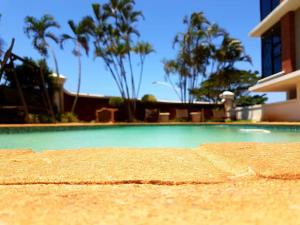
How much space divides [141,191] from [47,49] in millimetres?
16408

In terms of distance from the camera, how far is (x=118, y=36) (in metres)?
19.1

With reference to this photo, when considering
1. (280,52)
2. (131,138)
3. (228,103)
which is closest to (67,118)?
(131,138)

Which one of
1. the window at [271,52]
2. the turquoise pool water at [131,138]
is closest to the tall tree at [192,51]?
the window at [271,52]

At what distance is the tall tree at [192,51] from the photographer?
818 inches

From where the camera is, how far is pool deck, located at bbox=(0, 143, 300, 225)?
1.55m

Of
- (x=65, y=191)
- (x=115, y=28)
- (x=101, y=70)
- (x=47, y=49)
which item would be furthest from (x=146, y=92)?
(x=65, y=191)

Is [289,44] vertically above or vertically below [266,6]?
below

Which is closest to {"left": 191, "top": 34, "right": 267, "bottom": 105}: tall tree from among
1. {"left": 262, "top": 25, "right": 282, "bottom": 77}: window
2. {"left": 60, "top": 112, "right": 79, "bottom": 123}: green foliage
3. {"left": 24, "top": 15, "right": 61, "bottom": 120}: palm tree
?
{"left": 262, "top": 25, "right": 282, "bottom": 77}: window

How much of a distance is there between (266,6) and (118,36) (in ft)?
28.9

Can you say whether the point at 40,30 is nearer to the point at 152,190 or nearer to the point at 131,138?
the point at 131,138

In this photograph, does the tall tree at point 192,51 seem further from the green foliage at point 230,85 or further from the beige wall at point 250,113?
the beige wall at point 250,113

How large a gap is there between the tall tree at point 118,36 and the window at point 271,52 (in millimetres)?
7191

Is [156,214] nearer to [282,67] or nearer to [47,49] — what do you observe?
[282,67]

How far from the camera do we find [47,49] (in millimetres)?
16891
